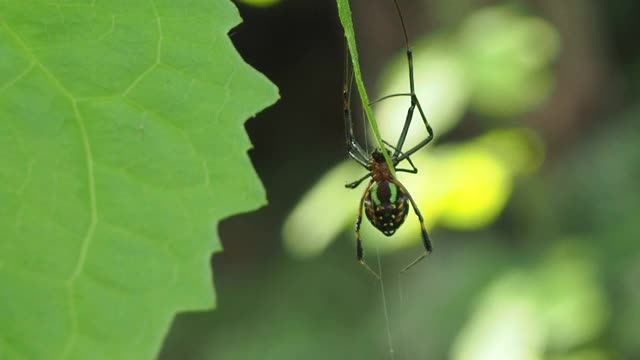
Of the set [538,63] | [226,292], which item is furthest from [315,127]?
[538,63]

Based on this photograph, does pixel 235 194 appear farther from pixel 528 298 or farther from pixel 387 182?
pixel 528 298

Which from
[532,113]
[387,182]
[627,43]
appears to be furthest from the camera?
[627,43]

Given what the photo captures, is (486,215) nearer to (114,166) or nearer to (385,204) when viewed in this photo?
(385,204)

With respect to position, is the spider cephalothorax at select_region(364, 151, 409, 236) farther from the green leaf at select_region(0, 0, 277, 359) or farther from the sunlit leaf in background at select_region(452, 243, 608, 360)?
the sunlit leaf in background at select_region(452, 243, 608, 360)

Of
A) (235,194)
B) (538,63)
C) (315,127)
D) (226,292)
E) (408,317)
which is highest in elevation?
(235,194)

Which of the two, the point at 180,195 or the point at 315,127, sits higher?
the point at 180,195

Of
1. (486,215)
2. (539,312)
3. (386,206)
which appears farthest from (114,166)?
(539,312)

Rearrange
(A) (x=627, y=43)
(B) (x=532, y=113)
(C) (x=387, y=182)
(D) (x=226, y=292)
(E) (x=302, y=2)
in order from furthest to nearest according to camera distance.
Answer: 1. (E) (x=302, y=2)
2. (D) (x=226, y=292)
3. (A) (x=627, y=43)
4. (B) (x=532, y=113)
5. (C) (x=387, y=182)
